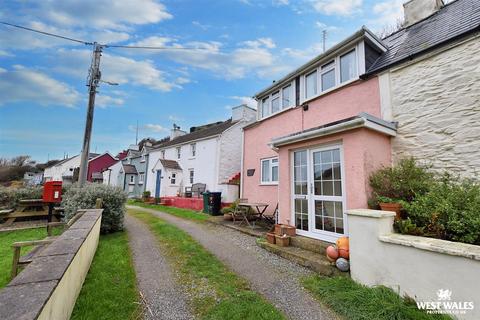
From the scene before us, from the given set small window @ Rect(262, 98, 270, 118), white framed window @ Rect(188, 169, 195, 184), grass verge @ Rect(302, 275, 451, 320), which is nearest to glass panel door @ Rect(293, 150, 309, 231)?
grass verge @ Rect(302, 275, 451, 320)

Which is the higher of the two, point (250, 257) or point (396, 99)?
point (396, 99)

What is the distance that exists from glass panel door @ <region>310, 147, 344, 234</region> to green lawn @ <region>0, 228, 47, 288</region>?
6515 mm

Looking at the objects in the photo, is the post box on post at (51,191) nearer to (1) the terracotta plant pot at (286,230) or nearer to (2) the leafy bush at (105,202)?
(2) the leafy bush at (105,202)

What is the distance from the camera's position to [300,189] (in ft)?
20.4

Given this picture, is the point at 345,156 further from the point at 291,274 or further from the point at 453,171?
the point at 291,274

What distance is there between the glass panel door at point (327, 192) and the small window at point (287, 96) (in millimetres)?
4140

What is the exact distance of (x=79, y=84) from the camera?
919 centimetres

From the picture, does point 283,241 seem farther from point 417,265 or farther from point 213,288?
point 417,265

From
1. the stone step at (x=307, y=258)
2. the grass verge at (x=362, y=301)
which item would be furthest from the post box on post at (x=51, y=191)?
the grass verge at (x=362, y=301)

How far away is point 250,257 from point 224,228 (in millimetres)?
3557

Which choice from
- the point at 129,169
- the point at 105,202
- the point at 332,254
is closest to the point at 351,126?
the point at 332,254

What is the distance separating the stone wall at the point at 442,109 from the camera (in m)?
4.73

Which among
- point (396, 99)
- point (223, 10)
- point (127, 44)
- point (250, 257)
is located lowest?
point (250, 257)

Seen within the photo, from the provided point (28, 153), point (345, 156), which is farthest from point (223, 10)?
point (28, 153)
